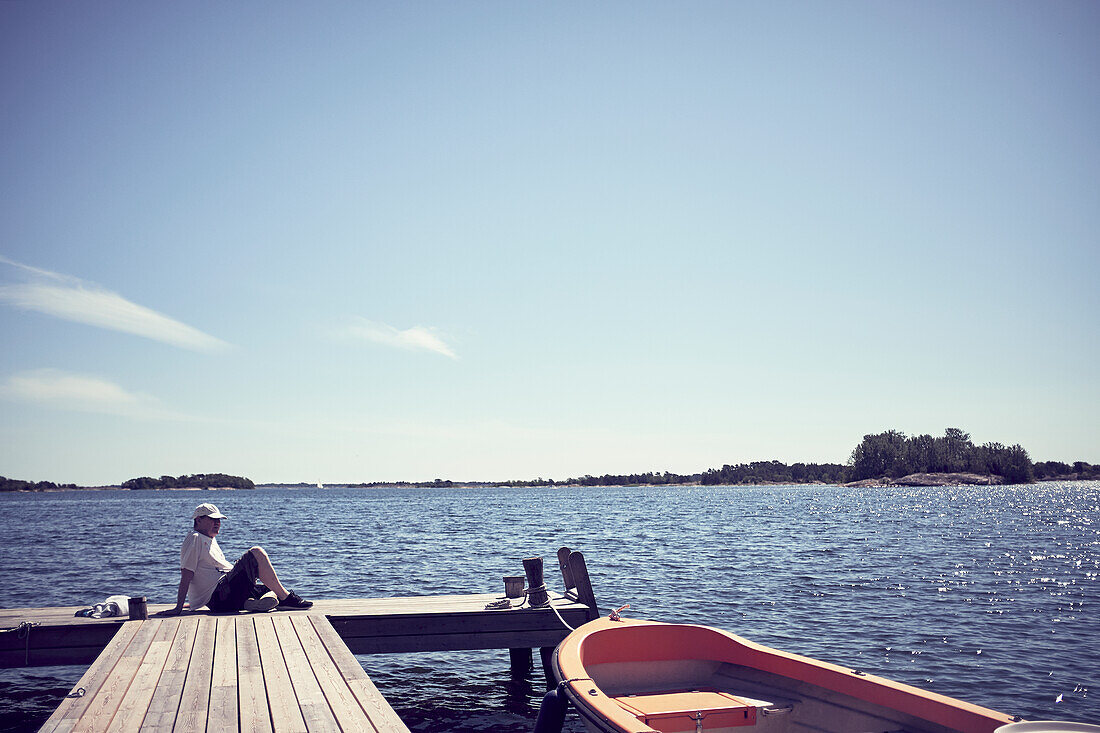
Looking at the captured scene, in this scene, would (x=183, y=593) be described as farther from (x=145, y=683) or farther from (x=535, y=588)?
(x=535, y=588)

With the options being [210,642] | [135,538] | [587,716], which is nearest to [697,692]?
[587,716]

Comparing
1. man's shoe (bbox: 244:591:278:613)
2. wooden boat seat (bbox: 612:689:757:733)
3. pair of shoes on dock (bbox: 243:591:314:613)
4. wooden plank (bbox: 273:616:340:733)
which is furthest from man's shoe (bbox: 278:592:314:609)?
wooden boat seat (bbox: 612:689:757:733)

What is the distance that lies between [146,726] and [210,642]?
2.53 m

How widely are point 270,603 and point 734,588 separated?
14612 millimetres

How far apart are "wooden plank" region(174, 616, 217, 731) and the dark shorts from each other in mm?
911

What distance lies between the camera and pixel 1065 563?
27.1 meters

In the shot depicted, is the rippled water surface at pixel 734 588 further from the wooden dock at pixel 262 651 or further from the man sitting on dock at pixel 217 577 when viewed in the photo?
the man sitting on dock at pixel 217 577

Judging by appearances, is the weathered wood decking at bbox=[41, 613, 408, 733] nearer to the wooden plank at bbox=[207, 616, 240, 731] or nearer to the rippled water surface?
the wooden plank at bbox=[207, 616, 240, 731]

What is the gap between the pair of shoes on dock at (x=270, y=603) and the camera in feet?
27.6

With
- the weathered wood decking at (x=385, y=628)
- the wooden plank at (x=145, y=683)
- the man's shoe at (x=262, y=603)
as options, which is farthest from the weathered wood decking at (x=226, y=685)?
the weathered wood decking at (x=385, y=628)

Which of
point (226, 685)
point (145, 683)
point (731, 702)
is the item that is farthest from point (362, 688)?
point (731, 702)

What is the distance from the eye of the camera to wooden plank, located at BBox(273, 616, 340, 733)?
4.47m

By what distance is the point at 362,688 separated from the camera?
522cm

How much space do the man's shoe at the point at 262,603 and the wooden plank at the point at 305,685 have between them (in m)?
1.12
